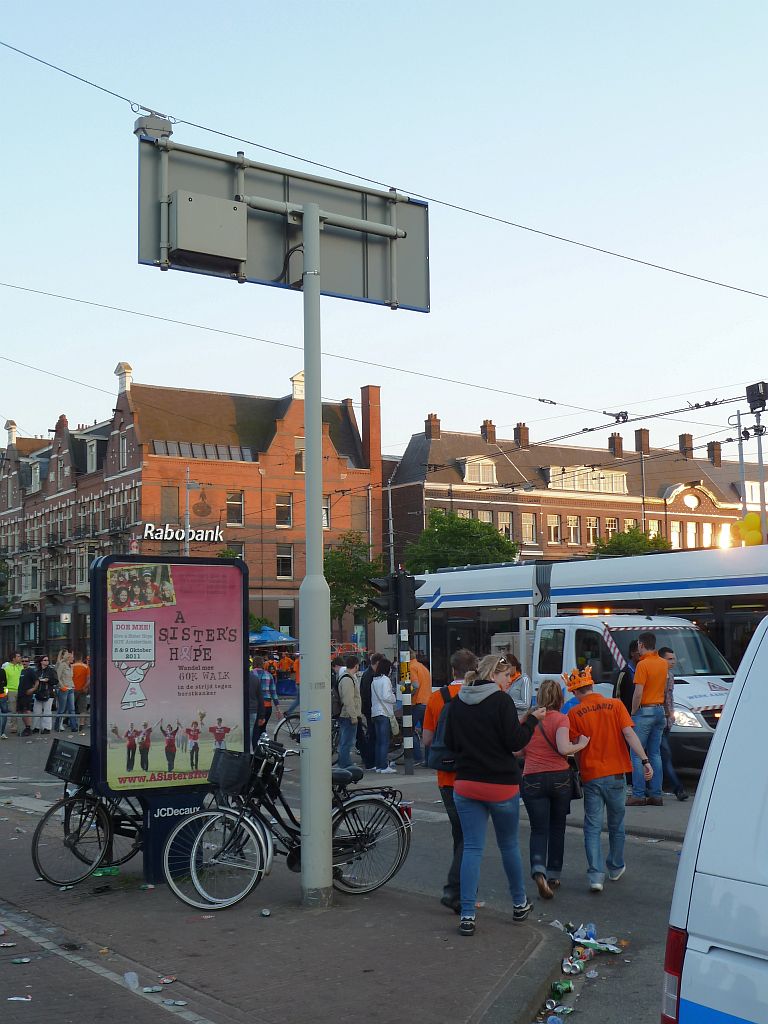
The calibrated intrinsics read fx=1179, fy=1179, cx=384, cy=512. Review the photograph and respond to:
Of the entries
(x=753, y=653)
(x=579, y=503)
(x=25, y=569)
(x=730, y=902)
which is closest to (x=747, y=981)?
(x=730, y=902)

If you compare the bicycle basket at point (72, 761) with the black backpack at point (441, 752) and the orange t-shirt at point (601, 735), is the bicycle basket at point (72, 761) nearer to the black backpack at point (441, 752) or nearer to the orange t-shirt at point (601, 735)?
the black backpack at point (441, 752)

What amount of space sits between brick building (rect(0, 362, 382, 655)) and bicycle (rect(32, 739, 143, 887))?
52.2 metres

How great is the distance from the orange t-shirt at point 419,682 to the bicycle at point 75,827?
1017 centimetres

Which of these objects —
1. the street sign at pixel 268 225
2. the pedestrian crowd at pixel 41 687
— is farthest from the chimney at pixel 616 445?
the street sign at pixel 268 225

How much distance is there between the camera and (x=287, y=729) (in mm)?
25781

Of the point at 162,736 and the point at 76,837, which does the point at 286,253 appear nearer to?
the point at 162,736

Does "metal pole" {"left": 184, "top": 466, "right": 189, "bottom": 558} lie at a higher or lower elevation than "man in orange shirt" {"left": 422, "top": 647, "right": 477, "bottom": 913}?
higher

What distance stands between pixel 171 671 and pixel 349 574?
48.9 metres

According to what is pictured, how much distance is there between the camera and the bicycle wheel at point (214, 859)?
8.05 meters

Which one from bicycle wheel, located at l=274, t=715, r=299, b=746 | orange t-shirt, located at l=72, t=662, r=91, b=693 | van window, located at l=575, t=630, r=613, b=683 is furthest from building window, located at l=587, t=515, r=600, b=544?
van window, located at l=575, t=630, r=613, b=683

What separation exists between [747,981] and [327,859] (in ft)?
19.0

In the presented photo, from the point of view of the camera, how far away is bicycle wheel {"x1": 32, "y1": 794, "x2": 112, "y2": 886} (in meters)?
8.94

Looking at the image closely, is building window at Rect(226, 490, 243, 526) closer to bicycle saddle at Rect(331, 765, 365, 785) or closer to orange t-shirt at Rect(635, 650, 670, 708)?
orange t-shirt at Rect(635, 650, 670, 708)

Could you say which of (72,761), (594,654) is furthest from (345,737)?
(72,761)
